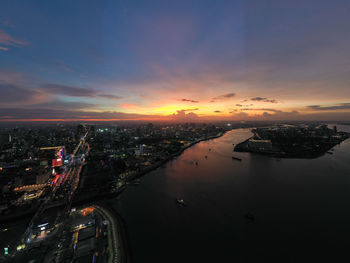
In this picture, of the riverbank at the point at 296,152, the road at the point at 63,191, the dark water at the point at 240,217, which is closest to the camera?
the dark water at the point at 240,217

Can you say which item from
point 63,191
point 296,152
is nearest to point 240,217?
point 63,191

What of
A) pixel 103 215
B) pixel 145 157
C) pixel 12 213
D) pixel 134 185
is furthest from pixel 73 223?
pixel 145 157

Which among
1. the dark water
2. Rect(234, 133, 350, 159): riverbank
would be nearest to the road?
the dark water

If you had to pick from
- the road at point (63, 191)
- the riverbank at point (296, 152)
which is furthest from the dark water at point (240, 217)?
the riverbank at point (296, 152)

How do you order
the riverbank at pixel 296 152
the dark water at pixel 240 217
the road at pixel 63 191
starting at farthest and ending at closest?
the riverbank at pixel 296 152 → the road at pixel 63 191 → the dark water at pixel 240 217

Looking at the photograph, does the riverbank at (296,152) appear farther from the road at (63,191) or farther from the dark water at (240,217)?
the road at (63,191)

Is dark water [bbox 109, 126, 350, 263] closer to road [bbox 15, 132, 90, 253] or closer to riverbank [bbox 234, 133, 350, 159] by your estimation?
road [bbox 15, 132, 90, 253]

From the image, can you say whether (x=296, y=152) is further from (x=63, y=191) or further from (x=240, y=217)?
(x=63, y=191)

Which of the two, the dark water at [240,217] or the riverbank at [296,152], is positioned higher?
the riverbank at [296,152]
